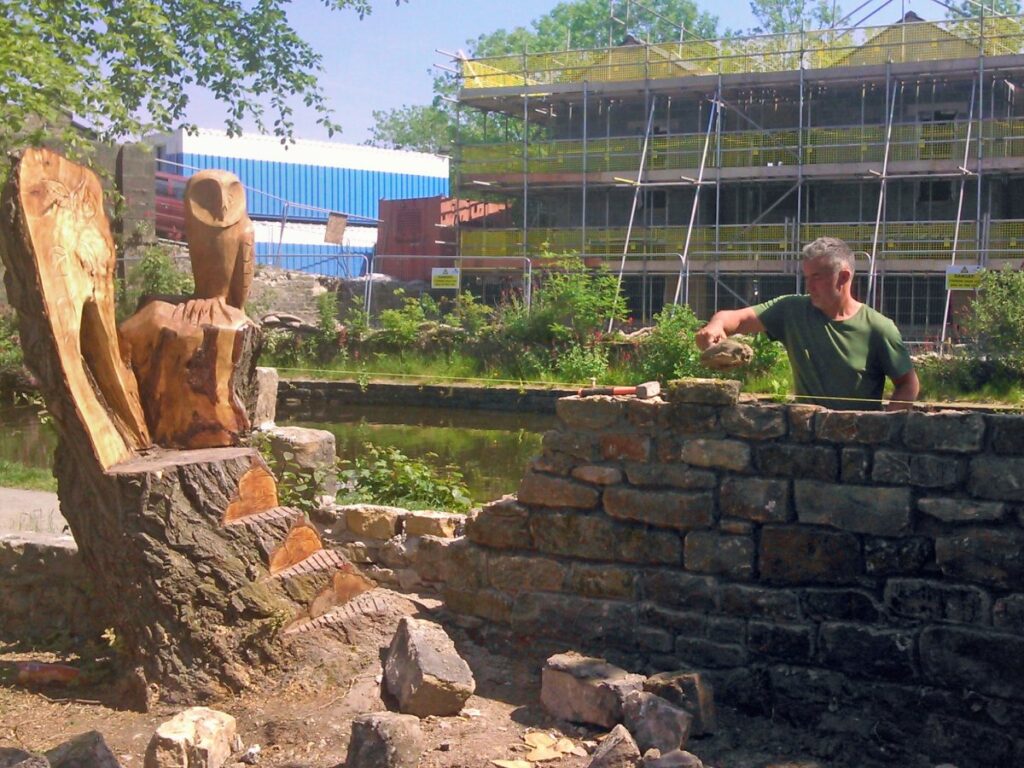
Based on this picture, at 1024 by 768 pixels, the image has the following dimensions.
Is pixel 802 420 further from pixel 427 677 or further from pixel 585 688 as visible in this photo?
pixel 427 677

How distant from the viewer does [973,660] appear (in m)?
4.64

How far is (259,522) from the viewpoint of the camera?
220 inches

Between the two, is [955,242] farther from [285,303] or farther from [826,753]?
[826,753]

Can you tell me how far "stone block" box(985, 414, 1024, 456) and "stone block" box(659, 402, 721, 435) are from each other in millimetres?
1128

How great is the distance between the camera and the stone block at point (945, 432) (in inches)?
185

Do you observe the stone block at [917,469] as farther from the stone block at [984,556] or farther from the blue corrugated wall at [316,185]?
the blue corrugated wall at [316,185]

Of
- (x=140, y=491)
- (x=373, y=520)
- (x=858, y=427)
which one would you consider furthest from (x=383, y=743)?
(x=373, y=520)

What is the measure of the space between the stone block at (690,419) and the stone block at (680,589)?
2.05 ft

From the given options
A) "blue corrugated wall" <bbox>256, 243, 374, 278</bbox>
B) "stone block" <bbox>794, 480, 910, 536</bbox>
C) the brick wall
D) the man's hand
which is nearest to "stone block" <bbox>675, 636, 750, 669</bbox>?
the brick wall

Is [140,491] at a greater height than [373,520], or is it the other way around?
[140,491]

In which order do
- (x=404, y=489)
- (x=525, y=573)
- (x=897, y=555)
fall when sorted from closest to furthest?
(x=897, y=555), (x=525, y=573), (x=404, y=489)

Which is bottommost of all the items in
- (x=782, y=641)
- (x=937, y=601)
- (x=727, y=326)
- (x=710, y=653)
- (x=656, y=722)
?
(x=656, y=722)

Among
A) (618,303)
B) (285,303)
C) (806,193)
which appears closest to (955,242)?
(806,193)

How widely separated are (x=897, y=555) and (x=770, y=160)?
25219mm
